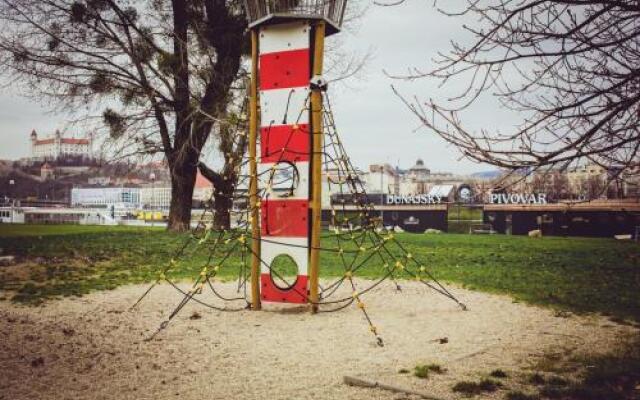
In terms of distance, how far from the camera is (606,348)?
15.5ft

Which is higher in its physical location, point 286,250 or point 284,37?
point 284,37

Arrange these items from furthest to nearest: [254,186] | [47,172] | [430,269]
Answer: [47,172]
[430,269]
[254,186]

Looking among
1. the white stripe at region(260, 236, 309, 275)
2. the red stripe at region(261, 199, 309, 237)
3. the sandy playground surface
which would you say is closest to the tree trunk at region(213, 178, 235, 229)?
the red stripe at region(261, 199, 309, 237)

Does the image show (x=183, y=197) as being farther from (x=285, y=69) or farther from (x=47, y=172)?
(x=285, y=69)

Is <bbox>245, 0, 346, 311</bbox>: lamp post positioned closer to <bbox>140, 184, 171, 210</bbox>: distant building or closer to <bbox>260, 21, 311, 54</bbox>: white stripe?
<bbox>260, 21, 311, 54</bbox>: white stripe

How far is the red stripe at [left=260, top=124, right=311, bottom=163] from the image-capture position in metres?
6.39

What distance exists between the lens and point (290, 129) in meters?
6.43

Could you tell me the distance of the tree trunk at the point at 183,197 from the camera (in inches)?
779

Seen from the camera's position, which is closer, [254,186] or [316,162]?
[316,162]

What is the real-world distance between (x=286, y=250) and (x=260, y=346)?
1764 mm

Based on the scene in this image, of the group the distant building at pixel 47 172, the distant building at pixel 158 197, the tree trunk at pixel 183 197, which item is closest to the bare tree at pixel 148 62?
the tree trunk at pixel 183 197

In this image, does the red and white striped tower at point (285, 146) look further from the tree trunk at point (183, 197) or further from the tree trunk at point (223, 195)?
the tree trunk at point (183, 197)

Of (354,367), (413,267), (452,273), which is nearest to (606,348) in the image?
(354,367)

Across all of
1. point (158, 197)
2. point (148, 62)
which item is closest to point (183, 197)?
point (148, 62)
